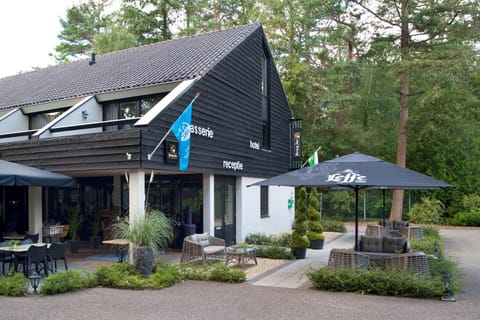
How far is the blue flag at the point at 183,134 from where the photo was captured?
1116 centimetres

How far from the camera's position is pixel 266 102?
61.6 feet

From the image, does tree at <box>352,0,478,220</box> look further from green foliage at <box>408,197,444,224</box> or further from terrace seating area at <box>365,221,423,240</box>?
terrace seating area at <box>365,221,423,240</box>

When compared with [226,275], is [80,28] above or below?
above

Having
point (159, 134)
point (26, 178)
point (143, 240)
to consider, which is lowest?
point (143, 240)

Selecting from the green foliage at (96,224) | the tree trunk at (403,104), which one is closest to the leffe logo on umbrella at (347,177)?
the green foliage at (96,224)

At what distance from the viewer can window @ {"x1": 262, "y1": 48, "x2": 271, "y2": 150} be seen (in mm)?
18625

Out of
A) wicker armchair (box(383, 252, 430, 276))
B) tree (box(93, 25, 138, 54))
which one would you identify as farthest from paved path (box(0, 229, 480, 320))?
tree (box(93, 25, 138, 54))

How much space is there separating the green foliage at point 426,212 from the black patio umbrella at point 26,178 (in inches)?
774

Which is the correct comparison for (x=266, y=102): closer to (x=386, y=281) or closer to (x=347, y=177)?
(x=347, y=177)

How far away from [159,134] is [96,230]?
18.6ft

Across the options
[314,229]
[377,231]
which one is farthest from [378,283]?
[377,231]

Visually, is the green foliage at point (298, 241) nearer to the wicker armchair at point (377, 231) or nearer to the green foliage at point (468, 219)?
the wicker armchair at point (377, 231)

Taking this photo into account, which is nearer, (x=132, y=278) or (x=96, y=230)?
(x=132, y=278)

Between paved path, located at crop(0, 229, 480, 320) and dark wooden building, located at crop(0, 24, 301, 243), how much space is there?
323 cm
